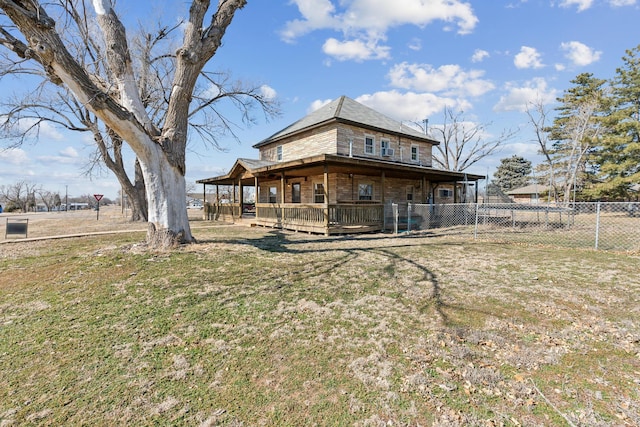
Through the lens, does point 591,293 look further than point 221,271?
No

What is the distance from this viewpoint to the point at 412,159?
66.8 feet

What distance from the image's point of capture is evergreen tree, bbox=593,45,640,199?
25.3m

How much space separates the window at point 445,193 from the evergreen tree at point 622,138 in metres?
15.6

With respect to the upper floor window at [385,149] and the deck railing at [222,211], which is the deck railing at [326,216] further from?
the upper floor window at [385,149]

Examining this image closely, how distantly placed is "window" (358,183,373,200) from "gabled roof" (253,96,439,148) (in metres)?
3.55

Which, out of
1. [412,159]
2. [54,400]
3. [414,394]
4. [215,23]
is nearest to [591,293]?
[414,394]

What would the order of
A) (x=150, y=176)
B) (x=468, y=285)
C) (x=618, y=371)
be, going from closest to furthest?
(x=618, y=371) < (x=468, y=285) < (x=150, y=176)

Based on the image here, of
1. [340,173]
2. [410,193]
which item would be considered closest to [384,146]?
[410,193]

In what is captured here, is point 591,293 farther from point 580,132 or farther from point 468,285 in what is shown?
point 580,132

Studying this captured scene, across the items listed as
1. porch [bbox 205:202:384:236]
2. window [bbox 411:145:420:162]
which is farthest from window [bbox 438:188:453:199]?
porch [bbox 205:202:384:236]

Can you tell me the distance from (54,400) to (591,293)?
7.31 meters

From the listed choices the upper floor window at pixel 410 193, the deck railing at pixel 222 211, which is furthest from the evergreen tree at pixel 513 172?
the deck railing at pixel 222 211

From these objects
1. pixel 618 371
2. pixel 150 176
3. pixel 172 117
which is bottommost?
pixel 618 371

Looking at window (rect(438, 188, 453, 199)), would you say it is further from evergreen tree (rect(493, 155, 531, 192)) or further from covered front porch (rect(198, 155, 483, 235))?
evergreen tree (rect(493, 155, 531, 192))
